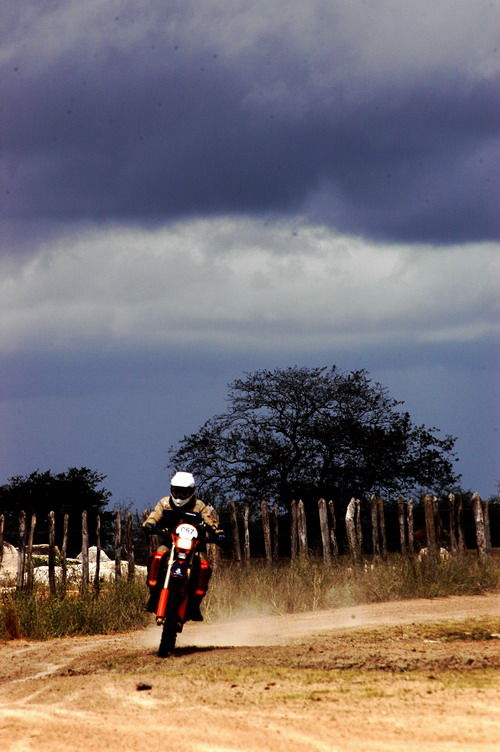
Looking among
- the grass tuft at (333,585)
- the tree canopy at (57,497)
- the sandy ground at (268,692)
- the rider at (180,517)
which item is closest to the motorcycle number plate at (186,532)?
the rider at (180,517)

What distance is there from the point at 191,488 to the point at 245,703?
3393 millimetres

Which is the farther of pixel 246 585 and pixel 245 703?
pixel 246 585

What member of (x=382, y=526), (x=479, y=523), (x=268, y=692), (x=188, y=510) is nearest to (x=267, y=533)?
(x=382, y=526)

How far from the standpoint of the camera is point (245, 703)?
638 cm

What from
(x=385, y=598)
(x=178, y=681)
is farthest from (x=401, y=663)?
(x=385, y=598)

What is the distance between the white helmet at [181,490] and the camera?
30.9 feet

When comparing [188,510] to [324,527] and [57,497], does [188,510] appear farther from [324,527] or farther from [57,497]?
[57,497]

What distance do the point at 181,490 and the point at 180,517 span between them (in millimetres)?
317

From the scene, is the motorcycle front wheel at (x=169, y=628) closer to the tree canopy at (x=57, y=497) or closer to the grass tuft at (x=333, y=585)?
the grass tuft at (x=333, y=585)

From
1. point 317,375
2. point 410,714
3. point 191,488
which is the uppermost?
point 317,375

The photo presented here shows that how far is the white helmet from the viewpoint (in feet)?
30.9

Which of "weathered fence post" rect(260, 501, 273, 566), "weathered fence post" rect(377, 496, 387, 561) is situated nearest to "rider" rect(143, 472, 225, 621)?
"weathered fence post" rect(260, 501, 273, 566)

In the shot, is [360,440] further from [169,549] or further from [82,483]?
[169,549]

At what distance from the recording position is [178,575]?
8.87m
